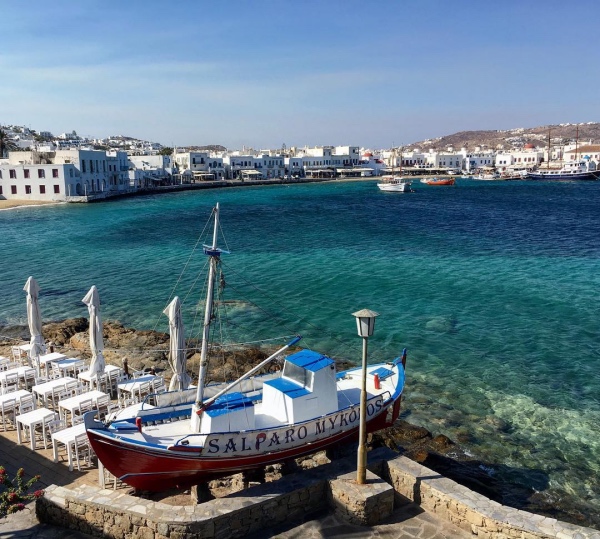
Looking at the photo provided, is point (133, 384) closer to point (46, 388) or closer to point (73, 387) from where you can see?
point (73, 387)

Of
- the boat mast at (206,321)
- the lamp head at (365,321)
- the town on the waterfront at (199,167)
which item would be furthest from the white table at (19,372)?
the town on the waterfront at (199,167)

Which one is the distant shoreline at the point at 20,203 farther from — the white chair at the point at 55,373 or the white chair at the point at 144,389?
the white chair at the point at 144,389

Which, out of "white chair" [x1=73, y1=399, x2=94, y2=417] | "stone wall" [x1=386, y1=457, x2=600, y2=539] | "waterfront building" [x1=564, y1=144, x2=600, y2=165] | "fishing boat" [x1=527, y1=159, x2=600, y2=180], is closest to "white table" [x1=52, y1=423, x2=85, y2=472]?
"white chair" [x1=73, y1=399, x2=94, y2=417]

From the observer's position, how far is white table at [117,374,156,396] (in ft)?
42.0

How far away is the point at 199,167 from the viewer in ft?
436

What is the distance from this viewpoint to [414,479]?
880 centimetres

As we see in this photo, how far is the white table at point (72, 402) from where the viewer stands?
11.3 metres

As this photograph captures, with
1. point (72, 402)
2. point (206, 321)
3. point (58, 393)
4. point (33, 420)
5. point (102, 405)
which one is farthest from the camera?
point (58, 393)

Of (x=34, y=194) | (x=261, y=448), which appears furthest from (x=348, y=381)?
(x=34, y=194)

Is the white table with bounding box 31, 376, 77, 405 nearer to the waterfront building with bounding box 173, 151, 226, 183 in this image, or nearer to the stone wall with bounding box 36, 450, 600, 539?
the stone wall with bounding box 36, 450, 600, 539

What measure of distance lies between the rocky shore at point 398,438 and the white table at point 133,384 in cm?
132

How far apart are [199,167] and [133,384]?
12515 cm

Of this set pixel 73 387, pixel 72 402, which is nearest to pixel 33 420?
pixel 72 402

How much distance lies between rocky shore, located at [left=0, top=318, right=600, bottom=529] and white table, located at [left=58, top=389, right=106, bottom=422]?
250cm
